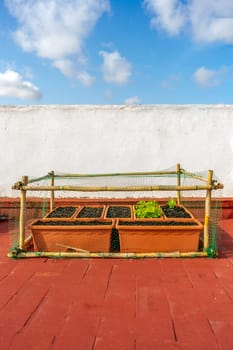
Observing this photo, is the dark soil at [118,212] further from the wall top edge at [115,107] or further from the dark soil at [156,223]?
the wall top edge at [115,107]

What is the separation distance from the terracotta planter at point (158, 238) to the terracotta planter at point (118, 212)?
0.42m

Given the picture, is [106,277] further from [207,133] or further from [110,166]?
[207,133]

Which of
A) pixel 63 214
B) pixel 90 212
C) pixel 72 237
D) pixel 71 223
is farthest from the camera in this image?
pixel 90 212

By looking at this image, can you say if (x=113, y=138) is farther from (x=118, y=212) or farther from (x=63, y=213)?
(x=63, y=213)

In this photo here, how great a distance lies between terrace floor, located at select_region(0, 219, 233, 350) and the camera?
1922 millimetres

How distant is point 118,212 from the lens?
13.9 ft

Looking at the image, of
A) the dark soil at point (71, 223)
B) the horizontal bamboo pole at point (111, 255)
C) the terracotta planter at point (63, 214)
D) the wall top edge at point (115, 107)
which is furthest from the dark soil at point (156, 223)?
the wall top edge at point (115, 107)

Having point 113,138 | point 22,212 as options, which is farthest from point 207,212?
point 113,138

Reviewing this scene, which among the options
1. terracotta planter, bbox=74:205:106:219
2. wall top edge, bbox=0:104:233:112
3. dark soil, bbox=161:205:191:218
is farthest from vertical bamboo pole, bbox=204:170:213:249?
wall top edge, bbox=0:104:233:112

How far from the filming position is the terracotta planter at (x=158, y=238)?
340cm

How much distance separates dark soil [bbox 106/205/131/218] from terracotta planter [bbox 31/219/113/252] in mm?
534

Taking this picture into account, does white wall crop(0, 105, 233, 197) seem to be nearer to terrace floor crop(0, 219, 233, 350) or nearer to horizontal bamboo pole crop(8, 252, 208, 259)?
horizontal bamboo pole crop(8, 252, 208, 259)

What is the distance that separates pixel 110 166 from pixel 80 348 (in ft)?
12.8

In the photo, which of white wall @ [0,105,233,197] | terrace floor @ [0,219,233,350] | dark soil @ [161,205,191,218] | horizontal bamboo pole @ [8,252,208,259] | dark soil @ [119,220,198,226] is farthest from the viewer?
white wall @ [0,105,233,197]
